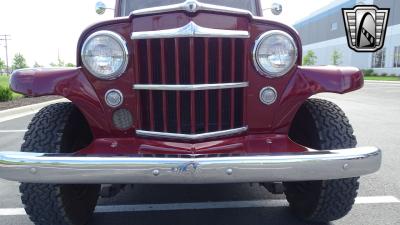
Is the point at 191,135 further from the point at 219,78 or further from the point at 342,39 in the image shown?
the point at 342,39

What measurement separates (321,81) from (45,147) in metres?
1.79

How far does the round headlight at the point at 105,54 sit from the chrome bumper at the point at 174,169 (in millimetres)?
586

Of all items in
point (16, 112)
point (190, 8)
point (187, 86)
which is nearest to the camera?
point (190, 8)

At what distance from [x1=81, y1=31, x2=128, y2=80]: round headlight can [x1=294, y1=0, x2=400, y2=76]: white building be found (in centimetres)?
4068

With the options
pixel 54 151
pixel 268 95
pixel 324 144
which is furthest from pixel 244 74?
pixel 54 151

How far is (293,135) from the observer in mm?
2869

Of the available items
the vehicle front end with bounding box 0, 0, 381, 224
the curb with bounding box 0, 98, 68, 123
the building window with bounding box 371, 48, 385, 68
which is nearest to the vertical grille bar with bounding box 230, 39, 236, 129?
the vehicle front end with bounding box 0, 0, 381, 224

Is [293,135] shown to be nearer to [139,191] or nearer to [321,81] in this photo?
[321,81]

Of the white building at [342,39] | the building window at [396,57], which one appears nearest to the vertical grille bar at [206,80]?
the white building at [342,39]

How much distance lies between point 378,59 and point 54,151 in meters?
44.7

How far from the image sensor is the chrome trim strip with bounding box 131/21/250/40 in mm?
2184

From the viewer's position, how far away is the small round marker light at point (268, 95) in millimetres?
2441

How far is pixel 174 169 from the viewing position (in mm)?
1988

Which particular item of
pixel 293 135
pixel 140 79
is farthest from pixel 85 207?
pixel 293 135
